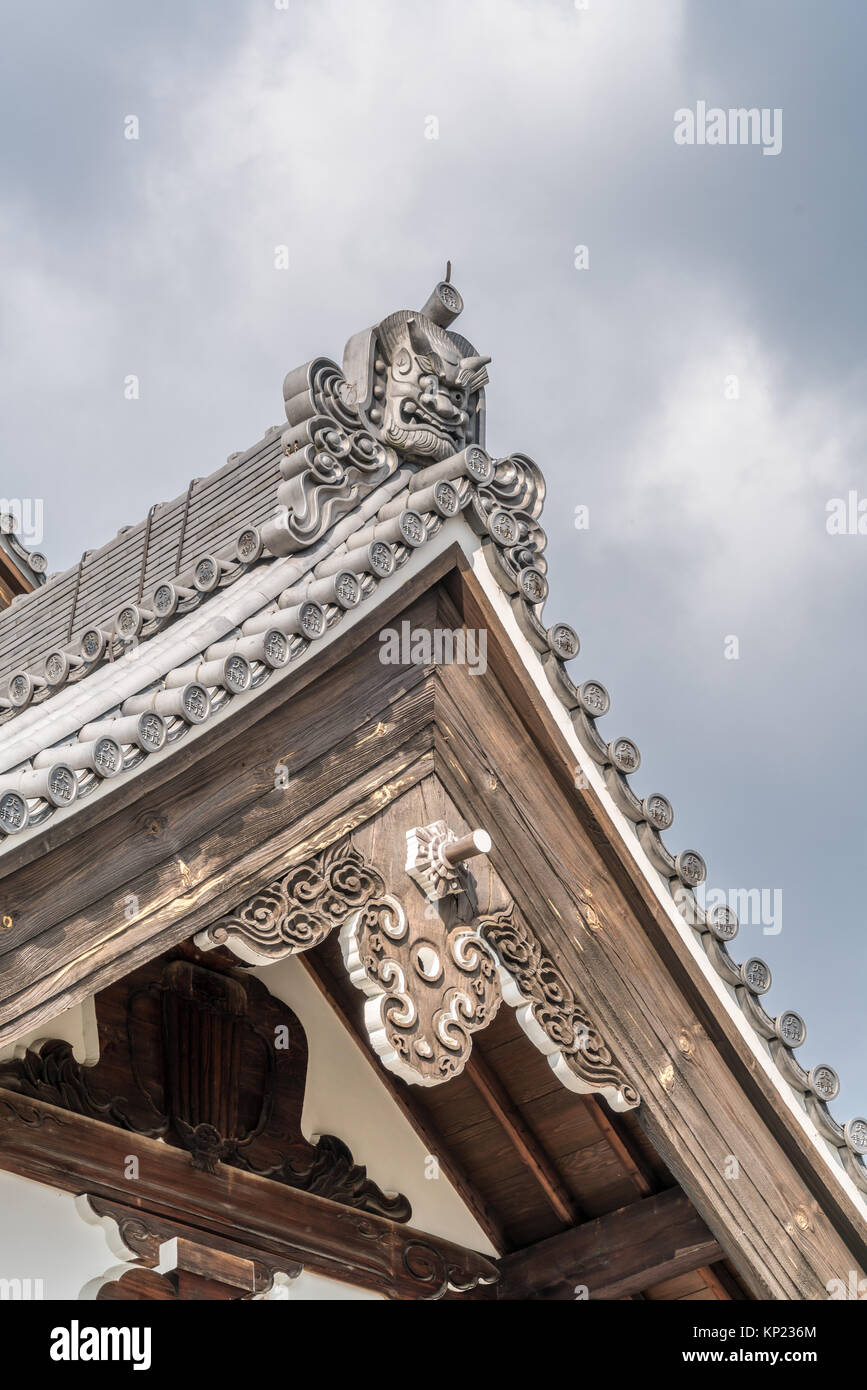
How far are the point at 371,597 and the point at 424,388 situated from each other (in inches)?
37.8

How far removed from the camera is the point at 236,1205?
639 cm

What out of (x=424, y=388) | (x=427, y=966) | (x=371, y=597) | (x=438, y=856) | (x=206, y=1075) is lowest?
(x=206, y=1075)

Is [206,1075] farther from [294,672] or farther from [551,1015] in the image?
[294,672]

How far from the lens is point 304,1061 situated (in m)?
6.94

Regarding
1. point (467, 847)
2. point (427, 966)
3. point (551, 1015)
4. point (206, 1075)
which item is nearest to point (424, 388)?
point (467, 847)

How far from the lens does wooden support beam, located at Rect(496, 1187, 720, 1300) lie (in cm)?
664

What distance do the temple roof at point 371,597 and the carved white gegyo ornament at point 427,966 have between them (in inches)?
25.0

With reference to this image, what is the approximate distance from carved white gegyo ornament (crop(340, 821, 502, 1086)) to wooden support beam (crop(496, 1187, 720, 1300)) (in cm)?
138

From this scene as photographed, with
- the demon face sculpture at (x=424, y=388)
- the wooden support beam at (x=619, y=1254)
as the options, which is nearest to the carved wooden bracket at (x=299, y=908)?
the demon face sculpture at (x=424, y=388)

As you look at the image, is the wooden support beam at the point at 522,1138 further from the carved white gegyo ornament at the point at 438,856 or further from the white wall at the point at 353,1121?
the carved white gegyo ornament at the point at 438,856

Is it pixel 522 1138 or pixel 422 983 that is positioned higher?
pixel 422 983

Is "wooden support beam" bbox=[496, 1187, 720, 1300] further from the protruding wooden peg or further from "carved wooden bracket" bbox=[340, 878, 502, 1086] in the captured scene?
the protruding wooden peg

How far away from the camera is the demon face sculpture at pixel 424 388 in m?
6.31

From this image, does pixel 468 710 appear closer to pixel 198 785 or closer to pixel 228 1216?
pixel 198 785
